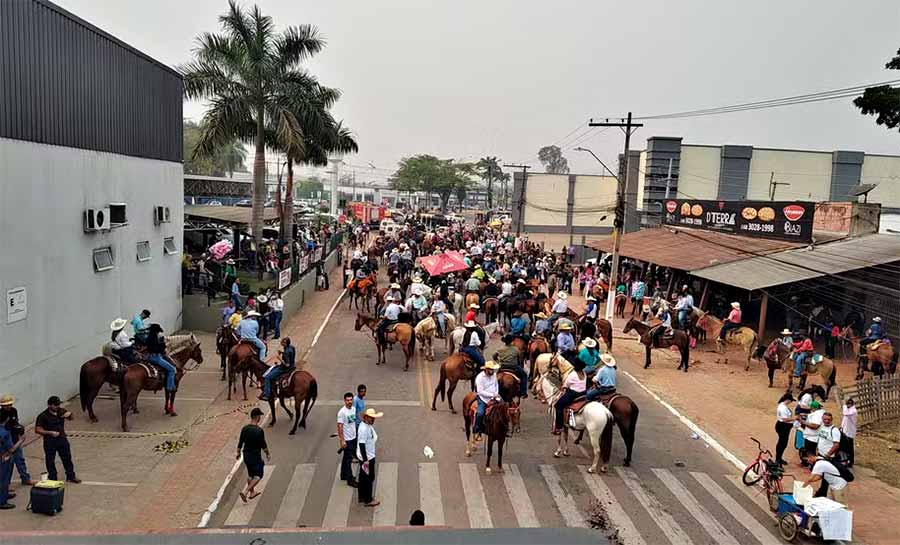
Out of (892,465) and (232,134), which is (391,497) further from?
(232,134)

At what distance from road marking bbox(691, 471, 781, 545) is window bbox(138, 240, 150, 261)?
54.1 ft

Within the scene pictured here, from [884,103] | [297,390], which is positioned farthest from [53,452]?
[884,103]

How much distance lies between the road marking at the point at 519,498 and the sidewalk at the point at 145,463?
4838 mm

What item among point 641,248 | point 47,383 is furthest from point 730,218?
point 47,383

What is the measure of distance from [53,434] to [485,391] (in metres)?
7.09

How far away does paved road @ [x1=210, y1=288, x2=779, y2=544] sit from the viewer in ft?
32.3

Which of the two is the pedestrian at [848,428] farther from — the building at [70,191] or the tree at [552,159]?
the tree at [552,159]

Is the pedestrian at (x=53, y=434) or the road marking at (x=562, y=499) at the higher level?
the pedestrian at (x=53, y=434)

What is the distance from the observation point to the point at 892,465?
1315cm

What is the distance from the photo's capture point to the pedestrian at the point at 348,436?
1066 cm

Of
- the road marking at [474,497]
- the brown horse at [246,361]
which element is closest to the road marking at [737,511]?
the road marking at [474,497]

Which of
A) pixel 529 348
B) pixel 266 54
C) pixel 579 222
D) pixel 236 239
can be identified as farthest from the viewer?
pixel 579 222

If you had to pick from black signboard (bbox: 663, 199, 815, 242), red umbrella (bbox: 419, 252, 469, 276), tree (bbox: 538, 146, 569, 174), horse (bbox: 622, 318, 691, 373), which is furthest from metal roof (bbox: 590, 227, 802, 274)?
tree (bbox: 538, 146, 569, 174)

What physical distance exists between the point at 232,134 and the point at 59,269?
54.0 ft
